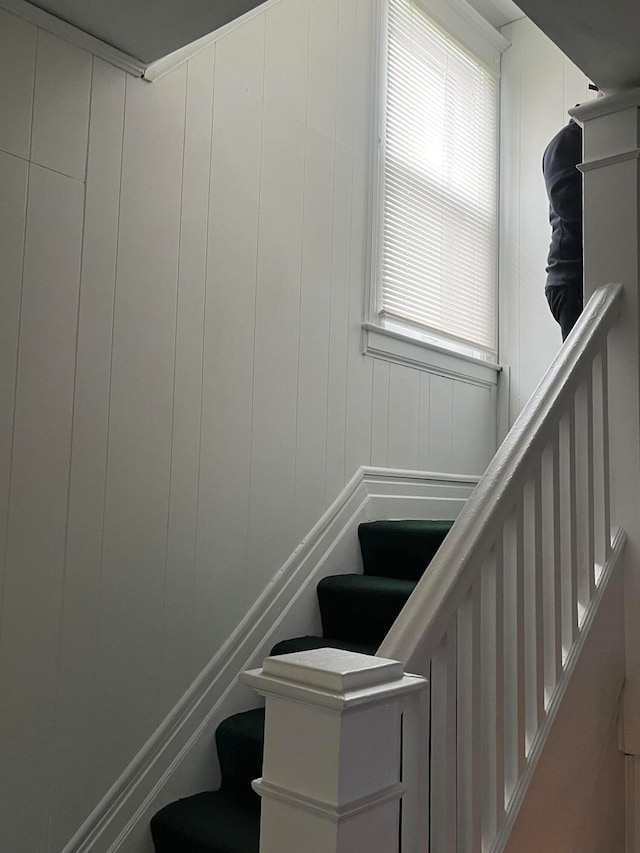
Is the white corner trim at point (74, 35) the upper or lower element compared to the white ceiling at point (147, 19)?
lower

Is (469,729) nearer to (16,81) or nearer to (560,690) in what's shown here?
(560,690)

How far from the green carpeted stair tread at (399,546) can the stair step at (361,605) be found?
0.06 m

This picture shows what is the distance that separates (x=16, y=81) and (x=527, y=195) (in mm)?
2565

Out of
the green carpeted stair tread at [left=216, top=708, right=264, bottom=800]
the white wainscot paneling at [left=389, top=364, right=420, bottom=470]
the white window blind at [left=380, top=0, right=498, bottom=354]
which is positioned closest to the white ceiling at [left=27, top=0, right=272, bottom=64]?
the white window blind at [left=380, top=0, right=498, bottom=354]

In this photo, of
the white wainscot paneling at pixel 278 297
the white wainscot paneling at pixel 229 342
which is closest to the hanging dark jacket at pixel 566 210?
the white wainscot paneling at pixel 278 297

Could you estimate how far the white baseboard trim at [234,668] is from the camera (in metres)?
2.12

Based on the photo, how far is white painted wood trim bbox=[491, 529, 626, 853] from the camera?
1.54 meters

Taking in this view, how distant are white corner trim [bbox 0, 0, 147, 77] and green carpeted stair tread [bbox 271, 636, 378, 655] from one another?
5.68 ft

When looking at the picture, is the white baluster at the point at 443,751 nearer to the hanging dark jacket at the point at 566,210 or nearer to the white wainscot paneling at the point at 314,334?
the white wainscot paneling at the point at 314,334

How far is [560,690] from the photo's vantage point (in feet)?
5.66

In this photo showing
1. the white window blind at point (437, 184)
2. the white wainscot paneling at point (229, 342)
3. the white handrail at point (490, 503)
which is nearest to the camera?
the white handrail at point (490, 503)

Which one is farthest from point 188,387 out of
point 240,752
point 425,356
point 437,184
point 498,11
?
point 498,11

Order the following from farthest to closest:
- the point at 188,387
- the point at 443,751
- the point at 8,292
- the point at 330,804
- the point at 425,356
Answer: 1. the point at 425,356
2. the point at 188,387
3. the point at 8,292
4. the point at 443,751
5. the point at 330,804

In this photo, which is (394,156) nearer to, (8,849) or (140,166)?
(140,166)
